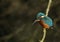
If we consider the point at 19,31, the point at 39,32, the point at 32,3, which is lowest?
the point at 39,32

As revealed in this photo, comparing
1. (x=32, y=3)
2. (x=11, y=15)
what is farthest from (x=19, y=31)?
(x=32, y=3)

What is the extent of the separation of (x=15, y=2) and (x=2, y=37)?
1.12 ft

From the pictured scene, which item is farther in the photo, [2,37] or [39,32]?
[2,37]

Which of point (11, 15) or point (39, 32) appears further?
point (11, 15)

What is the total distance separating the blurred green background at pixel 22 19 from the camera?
163 cm

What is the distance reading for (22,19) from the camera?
1.77 meters

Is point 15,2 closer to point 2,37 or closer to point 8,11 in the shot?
Result: point 8,11

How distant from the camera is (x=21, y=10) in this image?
1749 millimetres

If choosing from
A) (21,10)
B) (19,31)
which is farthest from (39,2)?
(19,31)

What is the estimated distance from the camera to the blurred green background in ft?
5.34

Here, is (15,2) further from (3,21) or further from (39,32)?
(39,32)

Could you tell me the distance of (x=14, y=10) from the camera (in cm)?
174

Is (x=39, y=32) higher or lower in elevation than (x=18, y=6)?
lower

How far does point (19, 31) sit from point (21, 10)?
0.63 feet
